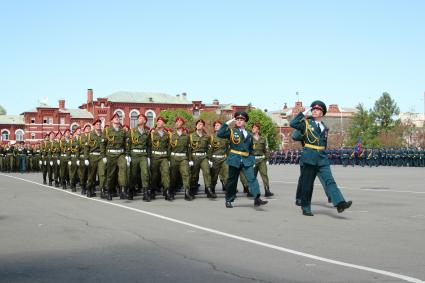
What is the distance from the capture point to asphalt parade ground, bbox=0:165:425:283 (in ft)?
21.3

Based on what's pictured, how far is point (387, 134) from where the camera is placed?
118125mm

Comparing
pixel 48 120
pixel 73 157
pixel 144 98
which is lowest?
pixel 73 157

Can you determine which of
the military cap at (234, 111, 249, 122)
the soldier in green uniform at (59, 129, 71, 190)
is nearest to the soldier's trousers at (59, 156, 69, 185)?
the soldier in green uniform at (59, 129, 71, 190)

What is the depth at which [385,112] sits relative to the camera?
5022 inches

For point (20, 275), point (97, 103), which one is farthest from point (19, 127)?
point (20, 275)

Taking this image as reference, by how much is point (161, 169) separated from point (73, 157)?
17.7ft

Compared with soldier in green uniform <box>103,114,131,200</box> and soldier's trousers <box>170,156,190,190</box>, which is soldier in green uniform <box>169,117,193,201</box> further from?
soldier in green uniform <box>103,114,131,200</box>

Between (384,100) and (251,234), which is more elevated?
(384,100)

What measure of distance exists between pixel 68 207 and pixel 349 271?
341 inches

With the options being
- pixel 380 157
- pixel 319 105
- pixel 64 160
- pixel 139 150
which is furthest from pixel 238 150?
pixel 380 157

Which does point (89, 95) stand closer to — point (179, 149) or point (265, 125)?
point (265, 125)

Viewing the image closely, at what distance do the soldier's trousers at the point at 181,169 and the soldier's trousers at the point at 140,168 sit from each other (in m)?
0.73

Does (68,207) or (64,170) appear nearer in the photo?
(68,207)

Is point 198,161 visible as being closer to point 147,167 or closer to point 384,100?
point 147,167
